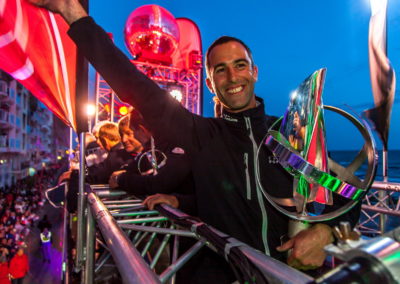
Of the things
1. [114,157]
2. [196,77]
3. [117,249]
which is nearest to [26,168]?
[196,77]

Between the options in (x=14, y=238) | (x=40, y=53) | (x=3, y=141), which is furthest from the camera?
(x=3, y=141)

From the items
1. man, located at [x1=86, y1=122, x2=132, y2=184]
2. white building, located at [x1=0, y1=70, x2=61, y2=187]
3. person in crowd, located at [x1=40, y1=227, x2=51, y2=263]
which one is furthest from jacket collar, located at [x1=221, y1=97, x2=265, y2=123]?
white building, located at [x1=0, y1=70, x2=61, y2=187]

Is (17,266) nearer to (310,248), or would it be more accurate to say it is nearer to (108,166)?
(108,166)

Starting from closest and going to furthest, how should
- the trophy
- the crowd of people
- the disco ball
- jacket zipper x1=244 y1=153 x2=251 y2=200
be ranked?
the trophy < jacket zipper x1=244 y1=153 x2=251 y2=200 < the disco ball < the crowd of people

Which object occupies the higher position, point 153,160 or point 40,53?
point 40,53

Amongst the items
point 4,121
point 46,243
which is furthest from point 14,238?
point 4,121

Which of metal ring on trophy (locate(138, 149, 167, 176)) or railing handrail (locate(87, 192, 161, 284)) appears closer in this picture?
railing handrail (locate(87, 192, 161, 284))

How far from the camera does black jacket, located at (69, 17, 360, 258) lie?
1.13m

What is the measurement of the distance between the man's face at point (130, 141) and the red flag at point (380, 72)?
2.90 metres

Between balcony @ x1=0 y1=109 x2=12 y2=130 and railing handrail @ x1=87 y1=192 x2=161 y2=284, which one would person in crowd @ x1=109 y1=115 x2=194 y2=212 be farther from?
balcony @ x1=0 y1=109 x2=12 y2=130

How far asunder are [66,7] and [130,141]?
2.73 meters

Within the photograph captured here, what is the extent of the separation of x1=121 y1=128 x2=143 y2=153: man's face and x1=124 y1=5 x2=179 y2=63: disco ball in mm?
6123

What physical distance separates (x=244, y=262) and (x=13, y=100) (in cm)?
4841

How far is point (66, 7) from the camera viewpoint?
1.14 meters
